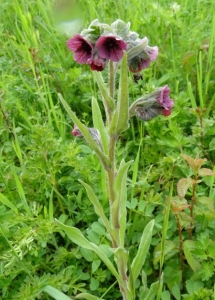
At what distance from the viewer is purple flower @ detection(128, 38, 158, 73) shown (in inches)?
49.9

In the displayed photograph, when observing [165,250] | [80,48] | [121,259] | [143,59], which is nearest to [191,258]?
[165,250]

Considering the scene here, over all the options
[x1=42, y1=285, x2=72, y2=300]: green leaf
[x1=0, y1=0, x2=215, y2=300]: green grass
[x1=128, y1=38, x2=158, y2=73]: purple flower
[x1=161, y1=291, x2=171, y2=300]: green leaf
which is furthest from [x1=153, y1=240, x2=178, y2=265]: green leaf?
[x1=128, y1=38, x2=158, y2=73]: purple flower

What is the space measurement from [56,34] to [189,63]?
39.8 inches

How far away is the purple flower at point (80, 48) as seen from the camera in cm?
118

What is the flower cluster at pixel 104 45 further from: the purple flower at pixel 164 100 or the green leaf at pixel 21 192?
the green leaf at pixel 21 192

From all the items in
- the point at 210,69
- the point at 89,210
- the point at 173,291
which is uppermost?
the point at 210,69

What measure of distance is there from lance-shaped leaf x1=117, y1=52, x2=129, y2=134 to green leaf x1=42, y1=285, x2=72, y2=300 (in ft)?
1.90

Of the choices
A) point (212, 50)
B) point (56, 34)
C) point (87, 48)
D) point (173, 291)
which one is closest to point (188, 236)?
point (173, 291)

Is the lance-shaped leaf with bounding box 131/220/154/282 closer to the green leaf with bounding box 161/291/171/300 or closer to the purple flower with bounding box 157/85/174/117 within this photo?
the green leaf with bounding box 161/291/171/300

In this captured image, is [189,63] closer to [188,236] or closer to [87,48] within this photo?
[188,236]

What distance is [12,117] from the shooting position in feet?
7.47

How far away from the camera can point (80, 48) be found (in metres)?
1.20

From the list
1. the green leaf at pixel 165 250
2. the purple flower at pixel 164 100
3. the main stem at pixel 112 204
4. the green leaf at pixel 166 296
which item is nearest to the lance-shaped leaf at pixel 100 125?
the main stem at pixel 112 204

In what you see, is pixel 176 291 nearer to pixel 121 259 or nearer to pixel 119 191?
pixel 121 259
